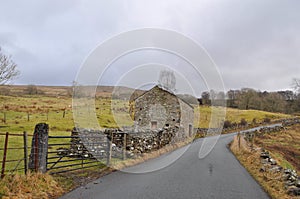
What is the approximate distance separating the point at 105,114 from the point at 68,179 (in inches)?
1242

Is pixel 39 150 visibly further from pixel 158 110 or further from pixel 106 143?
pixel 158 110

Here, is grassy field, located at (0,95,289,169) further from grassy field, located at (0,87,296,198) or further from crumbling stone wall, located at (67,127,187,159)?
crumbling stone wall, located at (67,127,187,159)

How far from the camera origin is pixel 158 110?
96.0ft

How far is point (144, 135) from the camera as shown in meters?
17.3

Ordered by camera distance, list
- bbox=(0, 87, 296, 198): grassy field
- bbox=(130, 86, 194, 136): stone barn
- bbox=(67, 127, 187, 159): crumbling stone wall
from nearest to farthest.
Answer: bbox=(67, 127, 187, 159): crumbling stone wall → bbox=(0, 87, 296, 198): grassy field → bbox=(130, 86, 194, 136): stone barn

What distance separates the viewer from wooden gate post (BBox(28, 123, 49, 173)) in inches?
328

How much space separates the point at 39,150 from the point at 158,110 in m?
21.2

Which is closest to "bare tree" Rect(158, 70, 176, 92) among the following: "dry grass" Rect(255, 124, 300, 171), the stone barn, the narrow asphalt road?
the stone barn

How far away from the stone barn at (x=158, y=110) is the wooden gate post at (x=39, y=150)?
19.9m

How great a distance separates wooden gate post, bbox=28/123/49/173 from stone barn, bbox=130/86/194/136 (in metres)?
19.9

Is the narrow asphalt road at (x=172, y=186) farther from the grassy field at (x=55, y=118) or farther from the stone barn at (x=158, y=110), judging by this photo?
the stone barn at (x=158, y=110)

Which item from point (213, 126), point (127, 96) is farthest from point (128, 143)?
point (213, 126)

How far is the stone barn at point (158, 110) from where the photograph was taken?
28688 mm

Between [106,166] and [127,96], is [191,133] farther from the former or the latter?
[106,166]
